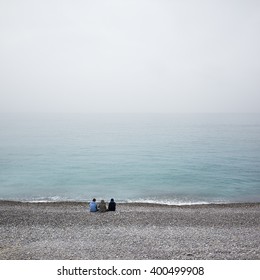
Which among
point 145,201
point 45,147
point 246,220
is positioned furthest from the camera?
point 45,147

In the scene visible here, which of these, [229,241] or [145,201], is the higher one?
[229,241]

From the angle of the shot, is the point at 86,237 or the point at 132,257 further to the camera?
the point at 86,237

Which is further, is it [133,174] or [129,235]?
[133,174]

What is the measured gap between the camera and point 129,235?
16516 millimetres

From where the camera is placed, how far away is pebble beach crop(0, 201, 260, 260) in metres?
13.6

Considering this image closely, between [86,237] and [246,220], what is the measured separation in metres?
12.6

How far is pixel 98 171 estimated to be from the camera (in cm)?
4819

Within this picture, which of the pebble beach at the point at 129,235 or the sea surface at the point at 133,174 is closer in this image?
the pebble beach at the point at 129,235

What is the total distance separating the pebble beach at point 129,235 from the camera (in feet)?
44.7

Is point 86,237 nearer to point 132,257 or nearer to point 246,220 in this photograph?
point 132,257

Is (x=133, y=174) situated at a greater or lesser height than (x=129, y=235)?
lesser

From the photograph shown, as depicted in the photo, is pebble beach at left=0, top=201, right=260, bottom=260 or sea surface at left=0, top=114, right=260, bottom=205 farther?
sea surface at left=0, top=114, right=260, bottom=205

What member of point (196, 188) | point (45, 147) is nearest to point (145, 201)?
point (196, 188)
